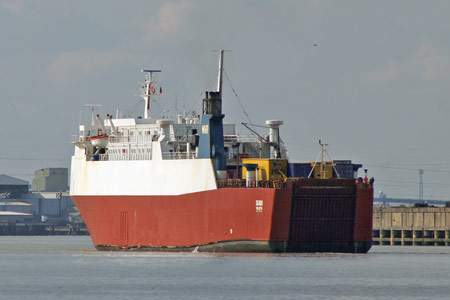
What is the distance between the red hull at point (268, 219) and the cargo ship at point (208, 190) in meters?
0.06

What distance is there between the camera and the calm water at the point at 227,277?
5081 centimetres

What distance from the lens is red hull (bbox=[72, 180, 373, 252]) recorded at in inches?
2606

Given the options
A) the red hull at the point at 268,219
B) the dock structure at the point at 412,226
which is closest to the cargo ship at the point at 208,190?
the red hull at the point at 268,219

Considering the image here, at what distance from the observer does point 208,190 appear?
70.0m

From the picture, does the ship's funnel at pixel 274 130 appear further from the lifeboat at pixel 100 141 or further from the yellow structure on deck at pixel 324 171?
the lifeboat at pixel 100 141

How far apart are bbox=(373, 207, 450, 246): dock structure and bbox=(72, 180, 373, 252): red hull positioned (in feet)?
99.9

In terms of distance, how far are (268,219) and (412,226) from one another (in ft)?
128

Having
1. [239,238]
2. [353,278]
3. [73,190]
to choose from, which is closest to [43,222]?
[73,190]

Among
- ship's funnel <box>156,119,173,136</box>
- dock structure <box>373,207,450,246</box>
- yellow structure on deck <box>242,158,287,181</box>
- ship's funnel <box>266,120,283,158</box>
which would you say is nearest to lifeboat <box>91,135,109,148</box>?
ship's funnel <box>156,119,173,136</box>

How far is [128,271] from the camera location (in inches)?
2442

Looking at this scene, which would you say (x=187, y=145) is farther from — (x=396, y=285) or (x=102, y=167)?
(x=396, y=285)

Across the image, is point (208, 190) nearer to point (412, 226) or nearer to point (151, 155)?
point (151, 155)

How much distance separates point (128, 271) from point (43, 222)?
450ft

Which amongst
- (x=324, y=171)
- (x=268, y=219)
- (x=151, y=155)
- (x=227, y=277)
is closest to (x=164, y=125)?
(x=151, y=155)
